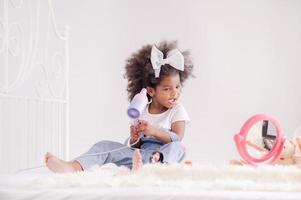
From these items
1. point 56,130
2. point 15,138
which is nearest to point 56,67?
point 56,130

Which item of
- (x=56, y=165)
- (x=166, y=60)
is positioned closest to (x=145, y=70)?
(x=166, y=60)

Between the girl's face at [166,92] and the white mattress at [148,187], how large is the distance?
0.76 meters

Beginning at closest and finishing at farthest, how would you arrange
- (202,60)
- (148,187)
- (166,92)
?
(148,187), (166,92), (202,60)

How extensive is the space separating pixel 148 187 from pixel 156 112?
0.88m

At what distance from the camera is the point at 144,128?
168 centimetres

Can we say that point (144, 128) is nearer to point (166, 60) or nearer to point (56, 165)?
point (166, 60)

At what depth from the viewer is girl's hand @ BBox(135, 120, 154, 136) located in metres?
1.66

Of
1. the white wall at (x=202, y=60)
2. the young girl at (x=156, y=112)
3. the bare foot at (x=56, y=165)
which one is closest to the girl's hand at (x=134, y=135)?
the young girl at (x=156, y=112)

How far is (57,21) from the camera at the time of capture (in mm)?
1999

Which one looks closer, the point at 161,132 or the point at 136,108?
the point at 136,108

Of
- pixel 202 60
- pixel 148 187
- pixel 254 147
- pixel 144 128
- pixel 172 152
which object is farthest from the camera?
pixel 202 60

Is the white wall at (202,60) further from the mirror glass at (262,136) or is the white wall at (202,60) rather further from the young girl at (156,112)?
the mirror glass at (262,136)

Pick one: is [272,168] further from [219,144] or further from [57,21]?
[57,21]

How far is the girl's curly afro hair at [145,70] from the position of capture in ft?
5.91
